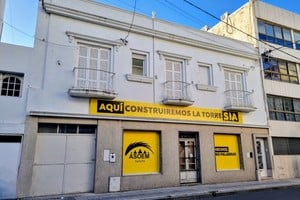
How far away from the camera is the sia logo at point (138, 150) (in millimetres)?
10844

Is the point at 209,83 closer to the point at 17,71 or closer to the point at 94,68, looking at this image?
the point at 94,68

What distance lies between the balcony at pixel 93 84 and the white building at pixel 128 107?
0.14 feet

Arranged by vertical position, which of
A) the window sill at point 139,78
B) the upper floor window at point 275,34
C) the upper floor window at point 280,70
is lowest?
the window sill at point 139,78

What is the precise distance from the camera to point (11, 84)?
930 cm

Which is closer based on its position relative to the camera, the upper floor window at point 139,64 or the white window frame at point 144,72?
the white window frame at point 144,72

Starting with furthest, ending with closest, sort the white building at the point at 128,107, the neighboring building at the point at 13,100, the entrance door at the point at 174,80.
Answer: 1. the entrance door at the point at 174,80
2. the white building at the point at 128,107
3. the neighboring building at the point at 13,100

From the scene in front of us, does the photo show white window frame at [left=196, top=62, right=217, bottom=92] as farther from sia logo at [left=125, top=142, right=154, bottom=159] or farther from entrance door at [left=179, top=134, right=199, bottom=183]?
sia logo at [left=125, top=142, right=154, bottom=159]

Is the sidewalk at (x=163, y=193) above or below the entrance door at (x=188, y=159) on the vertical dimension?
below

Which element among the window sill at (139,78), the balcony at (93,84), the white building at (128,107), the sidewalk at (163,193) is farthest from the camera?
the window sill at (139,78)

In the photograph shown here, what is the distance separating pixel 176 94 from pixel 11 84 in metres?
7.09

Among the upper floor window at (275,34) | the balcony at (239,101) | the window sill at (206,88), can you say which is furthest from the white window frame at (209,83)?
the upper floor window at (275,34)

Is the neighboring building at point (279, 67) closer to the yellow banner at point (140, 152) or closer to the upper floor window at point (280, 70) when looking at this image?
the upper floor window at point (280, 70)

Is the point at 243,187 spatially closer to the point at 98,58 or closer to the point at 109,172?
the point at 109,172

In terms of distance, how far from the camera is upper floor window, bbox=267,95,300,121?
602 inches
